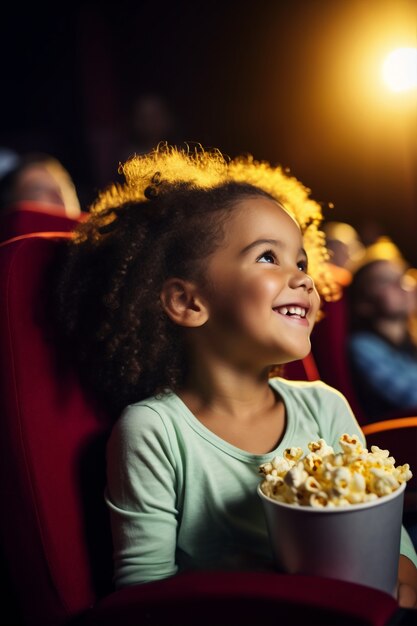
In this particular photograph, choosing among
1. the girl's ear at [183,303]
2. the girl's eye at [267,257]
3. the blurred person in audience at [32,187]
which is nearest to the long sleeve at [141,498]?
the girl's ear at [183,303]

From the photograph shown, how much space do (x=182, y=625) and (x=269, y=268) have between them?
1.39ft

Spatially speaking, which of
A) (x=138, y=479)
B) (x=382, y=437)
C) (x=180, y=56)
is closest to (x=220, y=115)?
(x=180, y=56)

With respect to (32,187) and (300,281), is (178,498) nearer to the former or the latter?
(300,281)

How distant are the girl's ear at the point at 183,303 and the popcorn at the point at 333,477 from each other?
0.78 feet

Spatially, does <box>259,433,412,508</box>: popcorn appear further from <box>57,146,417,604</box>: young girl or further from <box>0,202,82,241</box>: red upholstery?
<box>0,202,82,241</box>: red upholstery

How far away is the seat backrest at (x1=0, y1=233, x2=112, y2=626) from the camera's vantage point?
0.81 meters

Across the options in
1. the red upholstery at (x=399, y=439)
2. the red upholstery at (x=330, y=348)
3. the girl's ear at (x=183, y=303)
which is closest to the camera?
the girl's ear at (x=183, y=303)

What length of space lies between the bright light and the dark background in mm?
991

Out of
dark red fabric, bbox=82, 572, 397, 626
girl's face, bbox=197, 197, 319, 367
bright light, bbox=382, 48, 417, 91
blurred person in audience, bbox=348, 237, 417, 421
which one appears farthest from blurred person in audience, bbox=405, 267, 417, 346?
dark red fabric, bbox=82, 572, 397, 626

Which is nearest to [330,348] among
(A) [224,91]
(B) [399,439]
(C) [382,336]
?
(B) [399,439]

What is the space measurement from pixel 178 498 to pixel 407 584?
297 mm

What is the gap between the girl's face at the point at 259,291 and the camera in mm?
827

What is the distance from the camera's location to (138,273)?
2.95 ft

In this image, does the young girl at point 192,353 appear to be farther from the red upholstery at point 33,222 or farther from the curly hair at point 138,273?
the red upholstery at point 33,222
